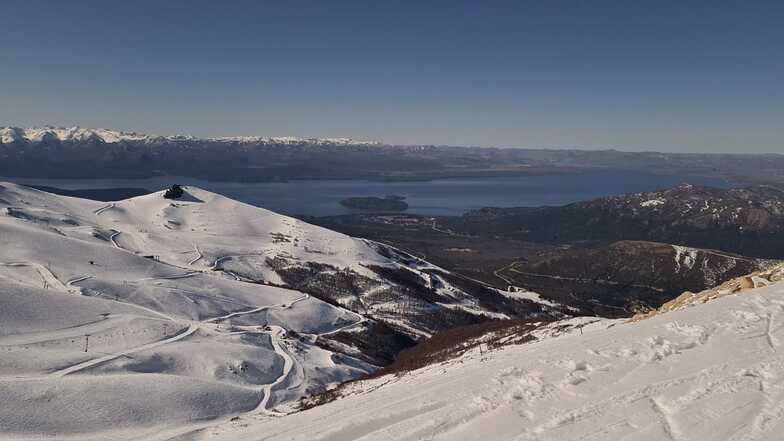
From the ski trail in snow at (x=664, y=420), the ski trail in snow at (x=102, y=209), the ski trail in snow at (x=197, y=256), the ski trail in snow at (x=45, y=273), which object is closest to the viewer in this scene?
the ski trail in snow at (x=664, y=420)

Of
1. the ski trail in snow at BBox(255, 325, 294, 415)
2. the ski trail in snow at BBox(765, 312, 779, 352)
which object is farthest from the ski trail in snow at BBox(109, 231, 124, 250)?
the ski trail in snow at BBox(765, 312, 779, 352)

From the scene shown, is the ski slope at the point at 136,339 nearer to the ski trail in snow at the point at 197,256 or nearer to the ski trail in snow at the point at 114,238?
the ski trail in snow at the point at 197,256

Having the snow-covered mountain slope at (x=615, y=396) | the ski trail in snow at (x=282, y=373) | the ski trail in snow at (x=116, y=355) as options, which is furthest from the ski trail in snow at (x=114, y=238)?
the snow-covered mountain slope at (x=615, y=396)

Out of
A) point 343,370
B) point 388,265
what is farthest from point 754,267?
point 343,370

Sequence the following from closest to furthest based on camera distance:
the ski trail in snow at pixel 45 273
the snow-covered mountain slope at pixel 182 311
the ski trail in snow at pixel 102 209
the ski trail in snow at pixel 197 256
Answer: the snow-covered mountain slope at pixel 182 311, the ski trail in snow at pixel 45 273, the ski trail in snow at pixel 197 256, the ski trail in snow at pixel 102 209

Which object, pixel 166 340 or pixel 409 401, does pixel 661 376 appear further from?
pixel 166 340

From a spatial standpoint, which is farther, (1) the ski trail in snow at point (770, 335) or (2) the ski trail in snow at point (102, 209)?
(2) the ski trail in snow at point (102, 209)

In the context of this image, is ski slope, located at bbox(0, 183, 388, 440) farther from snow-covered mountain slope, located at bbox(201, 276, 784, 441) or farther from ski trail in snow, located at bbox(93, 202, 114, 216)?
ski trail in snow, located at bbox(93, 202, 114, 216)
